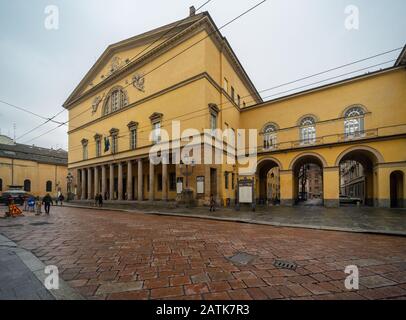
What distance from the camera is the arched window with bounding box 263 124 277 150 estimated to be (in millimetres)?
23328

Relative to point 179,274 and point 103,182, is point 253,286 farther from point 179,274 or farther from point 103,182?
point 103,182

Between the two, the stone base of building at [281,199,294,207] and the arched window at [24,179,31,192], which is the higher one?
the arched window at [24,179,31,192]

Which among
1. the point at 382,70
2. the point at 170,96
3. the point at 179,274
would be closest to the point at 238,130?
the point at 170,96

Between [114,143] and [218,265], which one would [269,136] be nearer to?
[114,143]

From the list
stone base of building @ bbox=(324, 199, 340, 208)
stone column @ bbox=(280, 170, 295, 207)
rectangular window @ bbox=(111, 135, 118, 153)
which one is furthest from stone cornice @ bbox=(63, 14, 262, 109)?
stone base of building @ bbox=(324, 199, 340, 208)

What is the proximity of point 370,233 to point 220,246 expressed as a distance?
5525mm

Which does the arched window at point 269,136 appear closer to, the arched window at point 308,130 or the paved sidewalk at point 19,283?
the arched window at point 308,130

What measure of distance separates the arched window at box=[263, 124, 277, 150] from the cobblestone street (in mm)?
17965

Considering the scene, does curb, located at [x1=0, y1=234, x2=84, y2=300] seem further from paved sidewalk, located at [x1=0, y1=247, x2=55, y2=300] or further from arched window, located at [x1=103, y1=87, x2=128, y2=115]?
arched window, located at [x1=103, y1=87, x2=128, y2=115]

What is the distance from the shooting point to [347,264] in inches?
152

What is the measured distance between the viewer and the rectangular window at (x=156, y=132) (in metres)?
21.0

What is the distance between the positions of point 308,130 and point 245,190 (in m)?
11.2

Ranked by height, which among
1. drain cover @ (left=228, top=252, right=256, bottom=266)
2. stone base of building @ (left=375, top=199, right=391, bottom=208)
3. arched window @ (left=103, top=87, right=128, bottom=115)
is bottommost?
stone base of building @ (left=375, top=199, right=391, bottom=208)

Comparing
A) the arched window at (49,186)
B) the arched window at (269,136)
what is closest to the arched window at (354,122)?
the arched window at (269,136)
